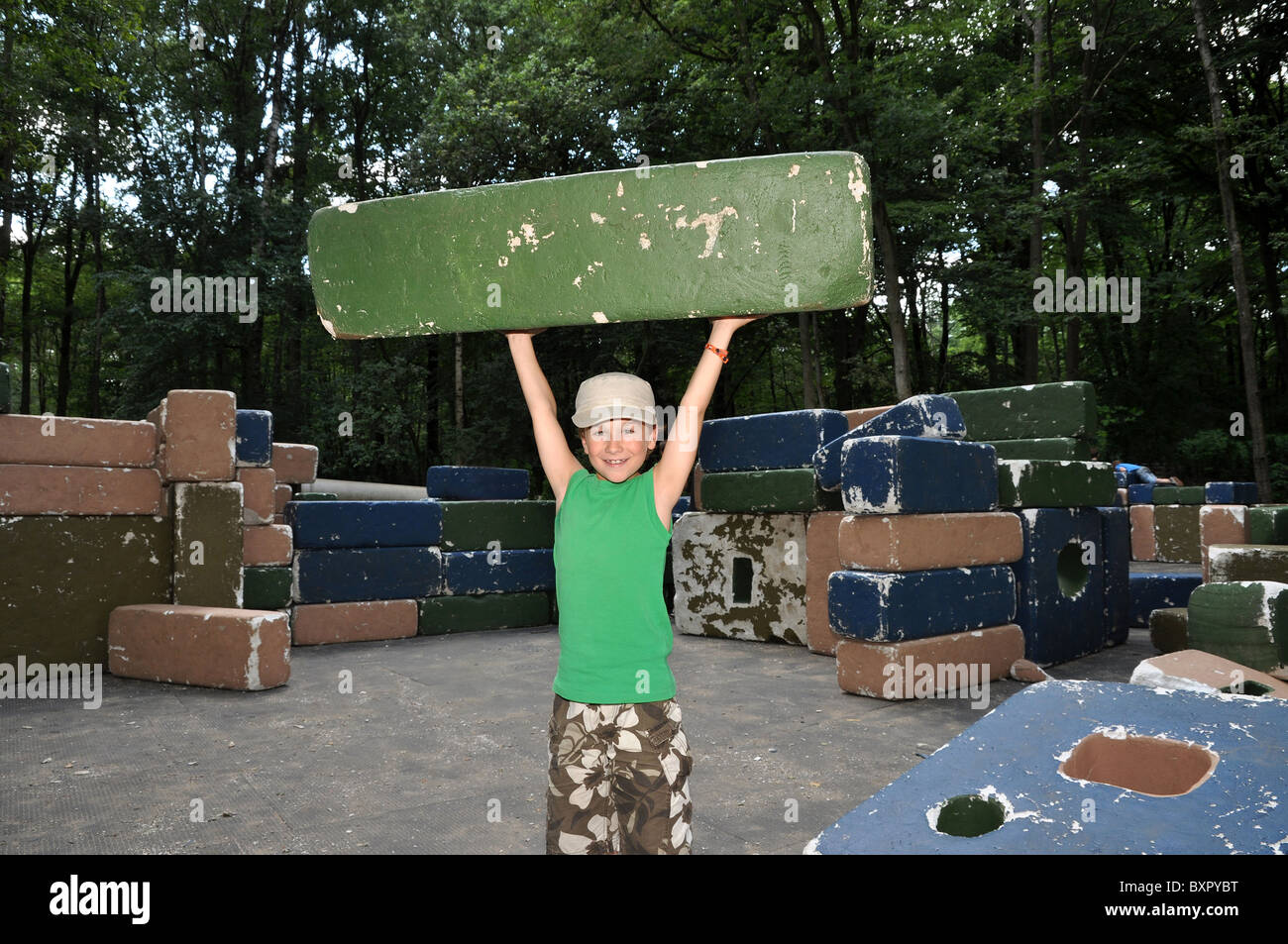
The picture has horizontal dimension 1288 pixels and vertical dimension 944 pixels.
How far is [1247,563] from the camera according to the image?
588 cm

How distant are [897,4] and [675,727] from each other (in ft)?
55.1

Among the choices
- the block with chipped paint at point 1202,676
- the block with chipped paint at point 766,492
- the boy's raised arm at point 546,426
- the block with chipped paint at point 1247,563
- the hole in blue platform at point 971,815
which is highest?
the boy's raised arm at point 546,426

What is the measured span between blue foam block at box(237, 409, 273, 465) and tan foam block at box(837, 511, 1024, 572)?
507 cm

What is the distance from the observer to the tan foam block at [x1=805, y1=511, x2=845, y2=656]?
22.6ft

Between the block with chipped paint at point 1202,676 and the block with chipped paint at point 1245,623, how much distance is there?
48.7 inches

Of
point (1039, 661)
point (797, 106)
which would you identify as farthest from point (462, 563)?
point (797, 106)

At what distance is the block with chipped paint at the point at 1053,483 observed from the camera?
19.8 ft

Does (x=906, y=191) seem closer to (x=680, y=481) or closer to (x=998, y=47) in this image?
(x=998, y=47)

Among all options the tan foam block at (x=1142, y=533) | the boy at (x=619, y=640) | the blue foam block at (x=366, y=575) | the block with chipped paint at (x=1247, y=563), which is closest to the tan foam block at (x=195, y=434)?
the blue foam block at (x=366, y=575)

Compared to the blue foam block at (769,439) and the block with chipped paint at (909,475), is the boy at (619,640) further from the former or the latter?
the blue foam block at (769,439)

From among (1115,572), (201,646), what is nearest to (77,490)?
(201,646)

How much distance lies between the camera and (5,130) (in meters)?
13.5

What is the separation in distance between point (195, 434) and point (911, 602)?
5451 millimetres

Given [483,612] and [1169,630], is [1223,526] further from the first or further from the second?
[483,612]
